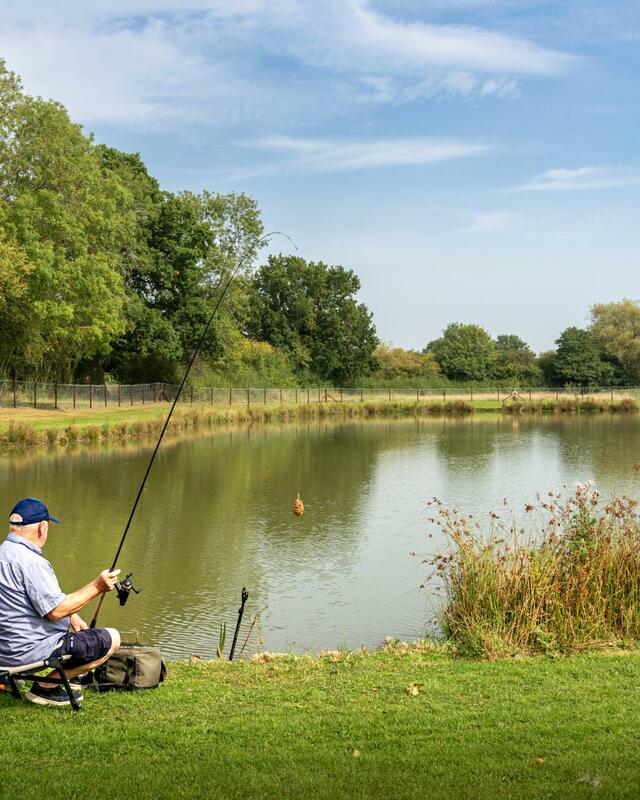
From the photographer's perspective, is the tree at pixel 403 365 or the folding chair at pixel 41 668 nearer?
the folding chair at pixel 41 668

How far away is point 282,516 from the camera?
2053 centimetres

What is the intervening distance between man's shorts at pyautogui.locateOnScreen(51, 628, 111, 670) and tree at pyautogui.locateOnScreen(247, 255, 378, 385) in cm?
7781

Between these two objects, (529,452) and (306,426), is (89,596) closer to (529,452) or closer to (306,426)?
(529,452)

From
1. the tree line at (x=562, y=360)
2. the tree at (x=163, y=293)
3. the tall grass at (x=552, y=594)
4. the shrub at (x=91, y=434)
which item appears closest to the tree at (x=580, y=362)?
the tree line at (x=562, y=360)

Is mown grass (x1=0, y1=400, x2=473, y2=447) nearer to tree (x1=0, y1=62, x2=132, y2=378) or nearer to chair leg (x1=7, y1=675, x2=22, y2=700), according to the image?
tree (x1=0, y1=62, x2=132, y2=378)

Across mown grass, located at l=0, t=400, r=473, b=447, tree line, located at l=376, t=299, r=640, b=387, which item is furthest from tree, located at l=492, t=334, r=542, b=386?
mown grass, located at l=0, t=400, r=473, b=447

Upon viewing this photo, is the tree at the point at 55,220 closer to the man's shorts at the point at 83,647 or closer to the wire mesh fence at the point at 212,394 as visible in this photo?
the wire mesh fence at the point at 212,394

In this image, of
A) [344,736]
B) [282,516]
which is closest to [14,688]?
[344,736]

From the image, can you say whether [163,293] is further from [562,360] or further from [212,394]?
[562,360]

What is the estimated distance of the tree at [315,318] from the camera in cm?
8569

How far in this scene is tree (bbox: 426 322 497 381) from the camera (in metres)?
102

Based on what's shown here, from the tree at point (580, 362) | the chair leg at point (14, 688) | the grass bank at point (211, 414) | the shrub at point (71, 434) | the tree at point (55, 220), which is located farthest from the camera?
the tree at point (580, 362)

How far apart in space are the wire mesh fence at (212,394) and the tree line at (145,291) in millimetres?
1630

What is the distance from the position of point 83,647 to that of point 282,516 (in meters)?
14.3
